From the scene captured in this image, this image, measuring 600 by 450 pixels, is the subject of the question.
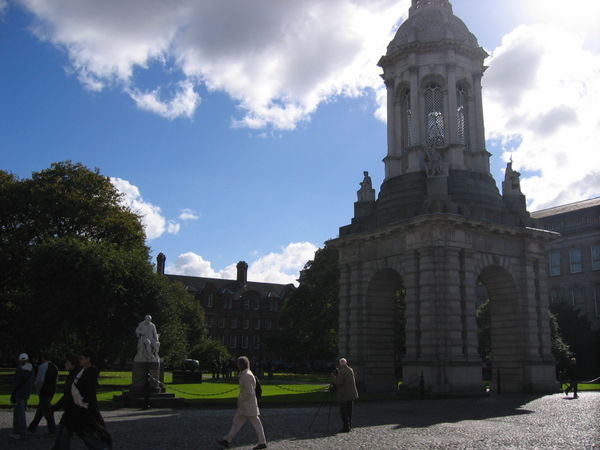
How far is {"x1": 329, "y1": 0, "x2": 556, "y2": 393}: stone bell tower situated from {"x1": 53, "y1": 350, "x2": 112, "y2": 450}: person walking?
18308 mm

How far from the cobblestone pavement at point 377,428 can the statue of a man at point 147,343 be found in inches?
96.7

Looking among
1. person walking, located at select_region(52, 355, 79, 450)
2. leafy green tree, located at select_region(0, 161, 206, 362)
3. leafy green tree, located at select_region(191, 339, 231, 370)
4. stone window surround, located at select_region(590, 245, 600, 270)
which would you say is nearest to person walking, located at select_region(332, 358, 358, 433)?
person walking, located at select_region(52, 355, 79, 450)

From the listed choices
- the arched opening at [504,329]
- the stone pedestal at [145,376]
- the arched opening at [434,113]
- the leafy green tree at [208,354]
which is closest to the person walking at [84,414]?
the stone pedestal at [145,376]

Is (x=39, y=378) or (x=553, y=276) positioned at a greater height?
(x=553, y=276)

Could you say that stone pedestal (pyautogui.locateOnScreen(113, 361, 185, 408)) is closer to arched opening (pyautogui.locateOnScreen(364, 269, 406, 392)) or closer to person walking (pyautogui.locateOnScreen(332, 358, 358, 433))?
person walking (pyautogui.locateOnScreen(332, 358, 358, 433))

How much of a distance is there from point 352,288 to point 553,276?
3735 cm

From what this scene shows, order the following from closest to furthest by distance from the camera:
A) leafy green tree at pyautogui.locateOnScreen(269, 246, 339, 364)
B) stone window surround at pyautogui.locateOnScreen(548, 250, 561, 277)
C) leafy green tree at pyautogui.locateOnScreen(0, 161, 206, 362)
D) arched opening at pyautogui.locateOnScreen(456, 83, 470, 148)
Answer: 1. arched opening at pyautogui.locateOnScreen(456, 83, 470, 148)
2. leafy green tree at pyautogui.locateOnScreen(0, 161, 206, 362)
3. leafy green tree at pyautogui.locateOnScreen(269, 246, 339, 364)
4. stone window surround at pyautogui.locateOnScreen(548, 250, 561, 277)

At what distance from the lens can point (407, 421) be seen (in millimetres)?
17766

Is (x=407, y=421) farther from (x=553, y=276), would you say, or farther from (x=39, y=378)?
(x=553, y=276)

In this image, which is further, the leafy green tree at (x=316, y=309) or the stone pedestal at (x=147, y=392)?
the leafy green tree at (x=316, y=309)

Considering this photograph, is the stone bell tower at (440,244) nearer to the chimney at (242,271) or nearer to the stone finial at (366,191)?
the stone finial at (366,191)

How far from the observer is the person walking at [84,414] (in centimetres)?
959

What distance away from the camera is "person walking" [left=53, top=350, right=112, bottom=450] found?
9.59m

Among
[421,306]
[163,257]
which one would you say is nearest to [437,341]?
[421,306]
